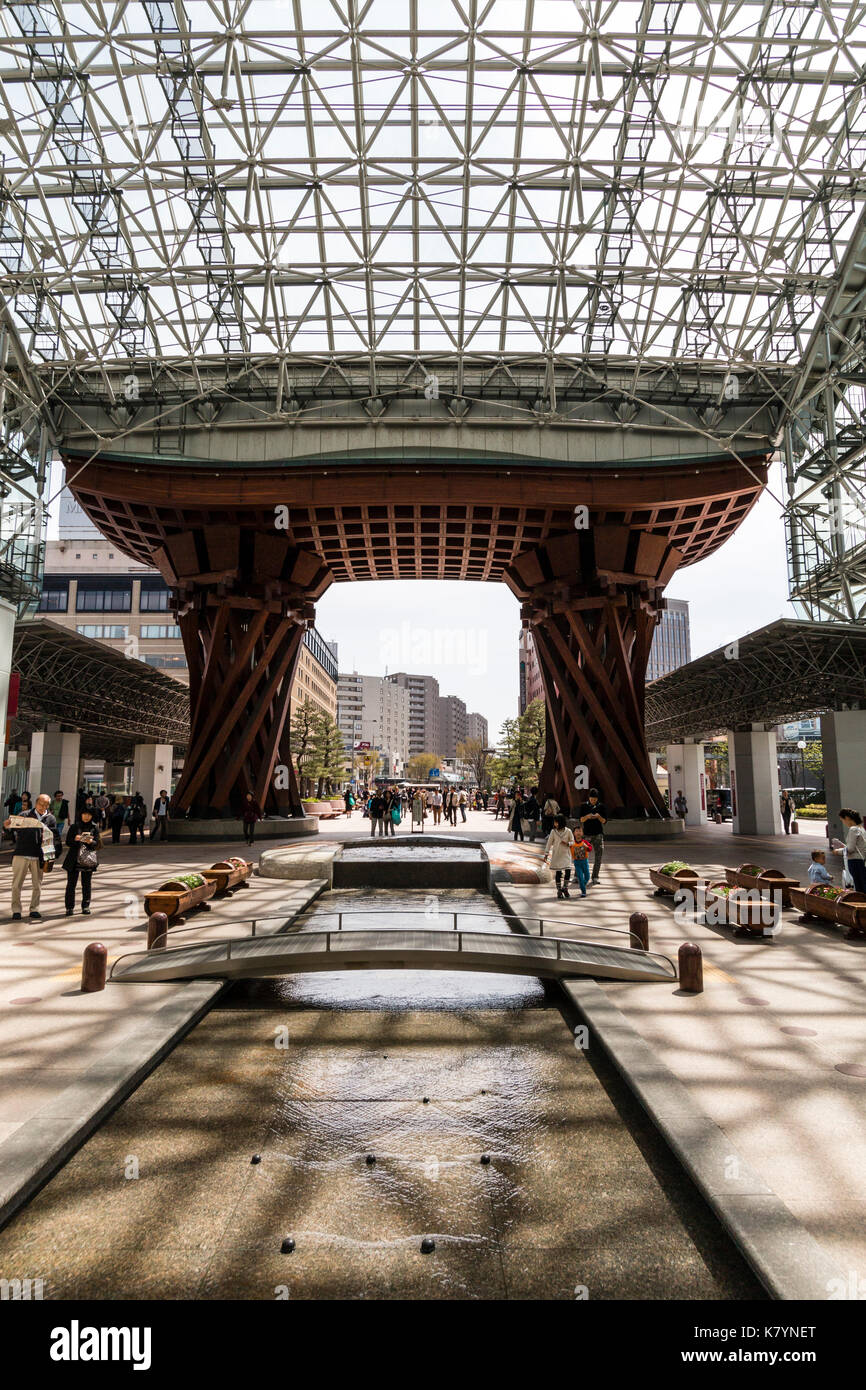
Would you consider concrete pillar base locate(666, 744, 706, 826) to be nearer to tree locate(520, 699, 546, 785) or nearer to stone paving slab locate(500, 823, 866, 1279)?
tree locate(520, 699, 546, 785)

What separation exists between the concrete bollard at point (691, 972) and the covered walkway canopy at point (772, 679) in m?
16.8

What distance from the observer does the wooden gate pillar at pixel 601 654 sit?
31.7m

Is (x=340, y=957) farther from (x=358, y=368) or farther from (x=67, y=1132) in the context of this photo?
(x=358, y=368)

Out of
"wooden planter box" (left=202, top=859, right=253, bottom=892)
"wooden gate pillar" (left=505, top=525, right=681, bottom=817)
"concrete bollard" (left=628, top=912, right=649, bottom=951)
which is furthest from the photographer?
"wooden gate pillar" (left=505, top=525, right=681, bottom=817)

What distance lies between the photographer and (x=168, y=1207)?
5.09 metres

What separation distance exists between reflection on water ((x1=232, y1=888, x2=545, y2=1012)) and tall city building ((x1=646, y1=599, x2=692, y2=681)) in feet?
497

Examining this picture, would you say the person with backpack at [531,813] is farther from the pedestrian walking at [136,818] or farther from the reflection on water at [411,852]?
the pedestrian walking at [136,818]

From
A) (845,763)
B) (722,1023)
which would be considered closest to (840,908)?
(722,1023)

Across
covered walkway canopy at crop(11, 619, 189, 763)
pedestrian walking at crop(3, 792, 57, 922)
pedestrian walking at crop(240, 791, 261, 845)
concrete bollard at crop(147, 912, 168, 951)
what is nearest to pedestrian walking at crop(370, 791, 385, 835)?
pedestrian walking at crop(240, 791, 261, 845)

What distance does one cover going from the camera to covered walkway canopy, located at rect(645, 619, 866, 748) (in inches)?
983

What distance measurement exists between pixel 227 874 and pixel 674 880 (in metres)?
9.10

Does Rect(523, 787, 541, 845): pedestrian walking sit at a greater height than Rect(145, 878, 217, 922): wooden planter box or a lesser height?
greater

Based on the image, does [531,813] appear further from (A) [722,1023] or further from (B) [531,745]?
(B) [531,745]

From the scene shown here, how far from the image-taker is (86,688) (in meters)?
36.5
